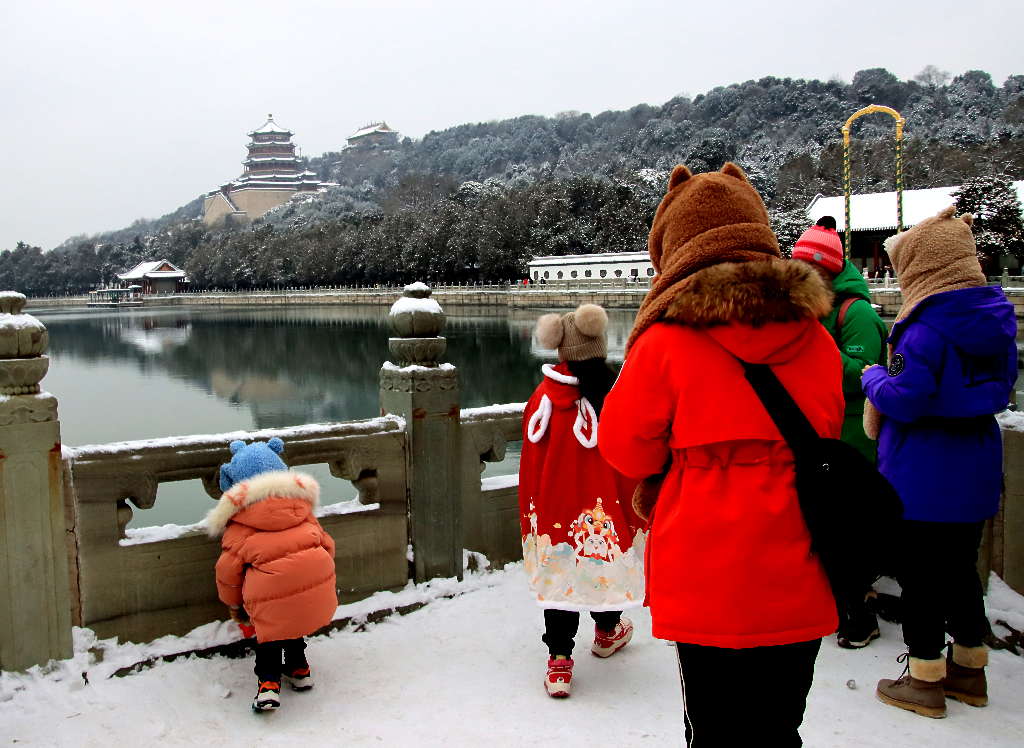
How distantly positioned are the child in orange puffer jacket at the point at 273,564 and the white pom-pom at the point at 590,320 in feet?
3.28

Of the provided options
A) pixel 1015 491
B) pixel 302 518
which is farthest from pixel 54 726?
pixel 1015 491

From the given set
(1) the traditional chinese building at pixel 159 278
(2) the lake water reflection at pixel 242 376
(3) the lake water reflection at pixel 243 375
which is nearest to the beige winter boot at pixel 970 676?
(3) the lake water reflection at pixel 243 375

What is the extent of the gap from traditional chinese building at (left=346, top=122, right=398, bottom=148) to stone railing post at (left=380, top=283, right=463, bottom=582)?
126m

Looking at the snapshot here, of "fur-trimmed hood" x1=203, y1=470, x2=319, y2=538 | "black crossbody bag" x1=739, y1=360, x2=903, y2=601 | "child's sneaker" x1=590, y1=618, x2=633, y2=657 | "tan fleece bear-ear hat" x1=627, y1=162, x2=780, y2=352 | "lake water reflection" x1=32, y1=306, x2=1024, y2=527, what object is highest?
"tan fleece bear-ear hat" x1=627, y1=162, x2=780, y2=352

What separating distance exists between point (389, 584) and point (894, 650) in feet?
6.17

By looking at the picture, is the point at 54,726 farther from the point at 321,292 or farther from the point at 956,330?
the point at 321,292

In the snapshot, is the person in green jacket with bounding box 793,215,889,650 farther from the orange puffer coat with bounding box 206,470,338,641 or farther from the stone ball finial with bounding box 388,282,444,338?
the orange puffer coat with bounding box 206,470,338,641

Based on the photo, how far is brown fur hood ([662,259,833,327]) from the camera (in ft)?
4.82

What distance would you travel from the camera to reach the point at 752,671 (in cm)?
153

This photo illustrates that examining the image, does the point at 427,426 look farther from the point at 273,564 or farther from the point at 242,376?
the point at 242,376

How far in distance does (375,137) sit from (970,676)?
12903cm

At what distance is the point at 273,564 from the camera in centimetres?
251

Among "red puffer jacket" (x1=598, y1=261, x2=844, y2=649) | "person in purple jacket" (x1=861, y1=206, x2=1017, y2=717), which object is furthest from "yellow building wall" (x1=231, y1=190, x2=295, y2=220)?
"red puffer jacket" (x1=598, y1=261, x2=844, y2=649)

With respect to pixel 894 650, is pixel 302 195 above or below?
above
